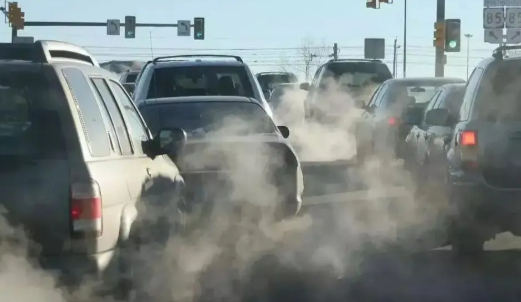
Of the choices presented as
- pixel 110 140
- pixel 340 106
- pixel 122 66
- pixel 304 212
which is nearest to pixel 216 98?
pixel 304 212

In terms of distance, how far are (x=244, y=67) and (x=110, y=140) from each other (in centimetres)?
890

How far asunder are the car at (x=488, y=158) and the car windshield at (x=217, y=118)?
2.20 meters

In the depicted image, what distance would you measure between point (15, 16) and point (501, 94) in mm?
33965

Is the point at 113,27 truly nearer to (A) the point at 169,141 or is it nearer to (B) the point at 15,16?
(B) the point at 15,16

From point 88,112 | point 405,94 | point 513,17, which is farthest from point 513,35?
point 88,112

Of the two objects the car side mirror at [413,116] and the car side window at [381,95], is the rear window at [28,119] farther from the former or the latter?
the car side window at [381,95]

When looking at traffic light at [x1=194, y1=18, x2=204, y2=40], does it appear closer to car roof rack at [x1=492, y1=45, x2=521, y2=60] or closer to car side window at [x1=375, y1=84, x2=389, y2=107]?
car side window at [x1=375, y1=84, x2=389, y2=107]

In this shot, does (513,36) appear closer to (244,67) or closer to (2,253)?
(244,67)

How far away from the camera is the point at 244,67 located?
608 inches

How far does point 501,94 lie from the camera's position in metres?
9.48

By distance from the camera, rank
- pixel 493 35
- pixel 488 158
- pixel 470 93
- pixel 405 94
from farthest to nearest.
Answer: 1. pixel 493 35
2. pixel 405 94
3. pixel 470 93
4. pixel 488 158

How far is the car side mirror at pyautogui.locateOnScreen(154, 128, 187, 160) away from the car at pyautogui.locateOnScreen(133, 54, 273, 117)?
22.6 feet

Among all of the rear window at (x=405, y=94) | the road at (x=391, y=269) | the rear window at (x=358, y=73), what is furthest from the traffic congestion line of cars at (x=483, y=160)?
the rear window at (x=358, y=73)

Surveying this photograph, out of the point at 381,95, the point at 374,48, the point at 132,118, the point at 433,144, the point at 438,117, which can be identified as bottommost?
the point at 433,144
